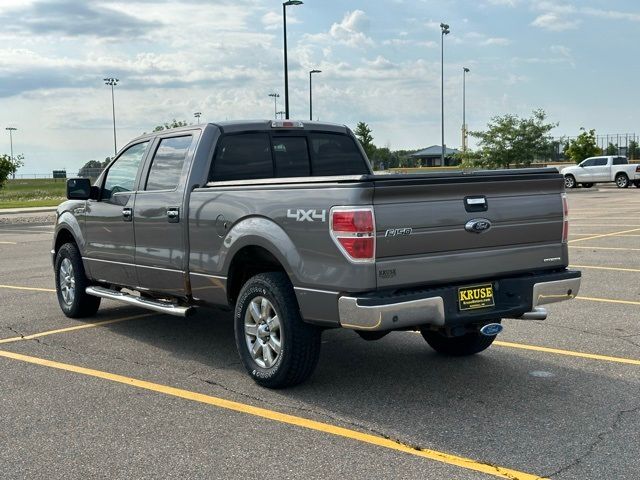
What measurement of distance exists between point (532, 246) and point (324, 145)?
7.62 ft

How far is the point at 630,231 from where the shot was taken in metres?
17.5

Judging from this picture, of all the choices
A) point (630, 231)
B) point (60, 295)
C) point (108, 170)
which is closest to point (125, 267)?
point (108, 170)

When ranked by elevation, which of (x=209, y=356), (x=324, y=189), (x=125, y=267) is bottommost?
(x=209, y=356)

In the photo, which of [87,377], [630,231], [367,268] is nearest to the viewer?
[367,268]

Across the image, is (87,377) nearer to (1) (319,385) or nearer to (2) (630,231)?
(1) (319,385)

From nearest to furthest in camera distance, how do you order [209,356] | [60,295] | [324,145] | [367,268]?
[367,268]
[209,356]
[324,145]
[60,295]

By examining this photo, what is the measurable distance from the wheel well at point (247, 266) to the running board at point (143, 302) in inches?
19.3

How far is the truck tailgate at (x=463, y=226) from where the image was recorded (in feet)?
15.9

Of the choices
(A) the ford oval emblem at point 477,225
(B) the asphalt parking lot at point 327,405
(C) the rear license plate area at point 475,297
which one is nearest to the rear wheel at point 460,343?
(B) the asphalt parking lot at point 327,405

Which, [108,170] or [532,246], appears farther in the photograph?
[108,170]

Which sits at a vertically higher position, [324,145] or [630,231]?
[324,145]

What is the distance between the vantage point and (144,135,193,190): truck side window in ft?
21.7

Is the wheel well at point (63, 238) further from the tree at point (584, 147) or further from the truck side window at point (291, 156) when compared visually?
the tree at point (584, 147)

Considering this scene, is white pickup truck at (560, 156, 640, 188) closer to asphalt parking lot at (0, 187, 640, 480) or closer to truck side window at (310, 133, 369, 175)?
asphalt parking lot at (0, 187, 640, 480)
